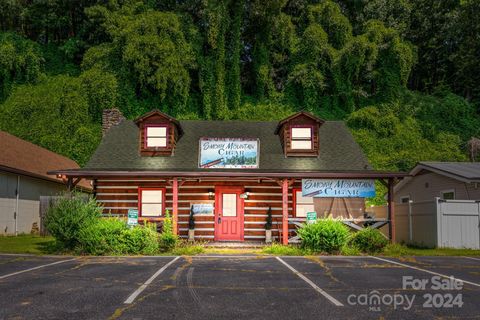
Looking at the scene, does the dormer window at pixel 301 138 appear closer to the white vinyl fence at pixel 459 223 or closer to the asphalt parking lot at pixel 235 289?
the white vinyl fence at pixel 459 223

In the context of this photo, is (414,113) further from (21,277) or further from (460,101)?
(21,277)

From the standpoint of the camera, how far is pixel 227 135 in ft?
72.3

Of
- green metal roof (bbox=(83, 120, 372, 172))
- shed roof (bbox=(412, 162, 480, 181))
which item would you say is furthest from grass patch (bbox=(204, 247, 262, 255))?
shed roof (bbox=(412, 162, 480, 181))

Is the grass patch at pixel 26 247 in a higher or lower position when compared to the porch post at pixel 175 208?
lower

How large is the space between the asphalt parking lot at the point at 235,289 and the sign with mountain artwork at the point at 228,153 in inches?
252

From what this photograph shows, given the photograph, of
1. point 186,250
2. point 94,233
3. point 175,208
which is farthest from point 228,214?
point 94,233

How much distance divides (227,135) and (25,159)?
40.3 feet

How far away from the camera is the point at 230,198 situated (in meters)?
19.9

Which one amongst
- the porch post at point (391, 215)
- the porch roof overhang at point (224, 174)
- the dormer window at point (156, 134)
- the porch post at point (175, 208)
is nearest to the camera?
the porch post at point (175, 208)

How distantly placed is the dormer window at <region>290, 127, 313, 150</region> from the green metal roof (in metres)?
0.66

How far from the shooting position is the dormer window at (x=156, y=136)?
20.3 metres

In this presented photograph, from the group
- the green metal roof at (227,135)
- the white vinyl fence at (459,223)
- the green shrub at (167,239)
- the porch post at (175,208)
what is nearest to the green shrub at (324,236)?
the green metal roof at (227,135)

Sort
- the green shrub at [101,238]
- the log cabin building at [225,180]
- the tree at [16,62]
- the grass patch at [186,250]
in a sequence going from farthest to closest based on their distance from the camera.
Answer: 1. the tree at [16,62]
2. the log cabin building at [225,180]
3. the grass patch at [186,250]
4. the green shrub at [101,238]

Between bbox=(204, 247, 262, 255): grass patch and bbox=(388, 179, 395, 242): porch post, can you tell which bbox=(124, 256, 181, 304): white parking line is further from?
bbox=(388, 179, 395, 242): porch post
